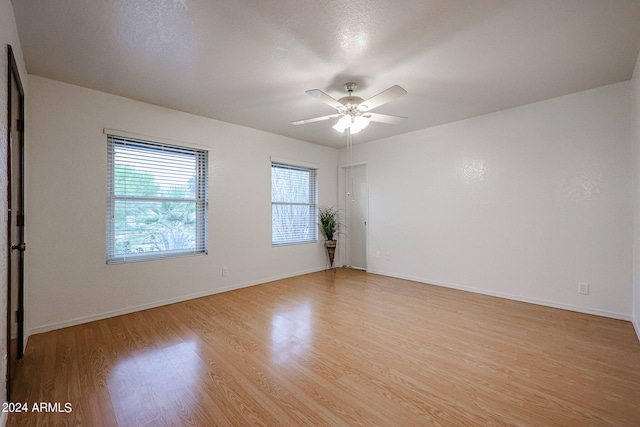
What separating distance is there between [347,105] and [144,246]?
2.91m

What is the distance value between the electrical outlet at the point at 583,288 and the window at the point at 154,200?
4.65 m

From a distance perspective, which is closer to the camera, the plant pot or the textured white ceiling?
the textured white ceiling

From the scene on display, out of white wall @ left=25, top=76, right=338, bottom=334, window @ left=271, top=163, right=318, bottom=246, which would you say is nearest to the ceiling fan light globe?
white wall @ left=25, top=76, right=338, bottom=334

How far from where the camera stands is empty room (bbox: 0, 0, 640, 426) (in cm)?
175

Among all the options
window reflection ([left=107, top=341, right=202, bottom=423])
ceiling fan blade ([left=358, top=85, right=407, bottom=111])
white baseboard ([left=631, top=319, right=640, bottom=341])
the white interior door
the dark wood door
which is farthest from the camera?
the white interior door

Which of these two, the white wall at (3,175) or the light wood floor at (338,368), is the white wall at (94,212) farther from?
the white wall at (3,175)

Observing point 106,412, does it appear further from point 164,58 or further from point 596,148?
point 596,148

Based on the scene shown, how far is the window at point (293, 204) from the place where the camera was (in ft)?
15.6

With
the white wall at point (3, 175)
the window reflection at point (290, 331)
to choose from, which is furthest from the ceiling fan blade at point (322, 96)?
the window reflection at point (290, 331)

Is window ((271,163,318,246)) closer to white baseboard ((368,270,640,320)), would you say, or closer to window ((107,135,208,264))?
window ((107,135,208,264))

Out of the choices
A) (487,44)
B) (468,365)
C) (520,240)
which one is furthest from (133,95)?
(520,240)

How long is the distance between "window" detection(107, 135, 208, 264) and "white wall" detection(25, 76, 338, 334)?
0.37 feet

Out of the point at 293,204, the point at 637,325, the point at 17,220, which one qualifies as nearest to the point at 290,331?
the point at 17,220

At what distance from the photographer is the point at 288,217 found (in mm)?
4941
